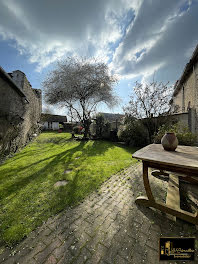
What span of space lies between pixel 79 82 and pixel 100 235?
10.2 m

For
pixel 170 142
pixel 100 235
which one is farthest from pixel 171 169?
pixel 100 235

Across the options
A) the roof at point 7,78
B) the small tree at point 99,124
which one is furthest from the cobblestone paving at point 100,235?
the small tree at point 99,124

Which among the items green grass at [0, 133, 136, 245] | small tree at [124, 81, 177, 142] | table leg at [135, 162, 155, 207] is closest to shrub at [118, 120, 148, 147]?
small tree at [124, 81, 177, 142]

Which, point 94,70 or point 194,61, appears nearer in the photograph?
point 194,61

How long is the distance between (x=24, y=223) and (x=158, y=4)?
10241 mm

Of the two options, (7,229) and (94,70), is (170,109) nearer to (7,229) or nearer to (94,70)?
(94,70)

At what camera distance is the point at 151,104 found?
25.6ft

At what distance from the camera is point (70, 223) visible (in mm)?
1523

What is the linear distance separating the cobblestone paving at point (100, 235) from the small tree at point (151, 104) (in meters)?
7.01

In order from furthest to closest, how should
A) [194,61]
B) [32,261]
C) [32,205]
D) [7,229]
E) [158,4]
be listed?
[194,61] < [158,4] < [32,205] < [7,229] < [32,261]

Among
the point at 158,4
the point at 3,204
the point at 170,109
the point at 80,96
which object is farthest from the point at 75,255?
the point at 80,96

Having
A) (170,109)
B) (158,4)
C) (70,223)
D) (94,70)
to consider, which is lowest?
(70,223)

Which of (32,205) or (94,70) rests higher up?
A: (94,70)

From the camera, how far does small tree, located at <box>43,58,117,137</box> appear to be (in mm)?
9305
